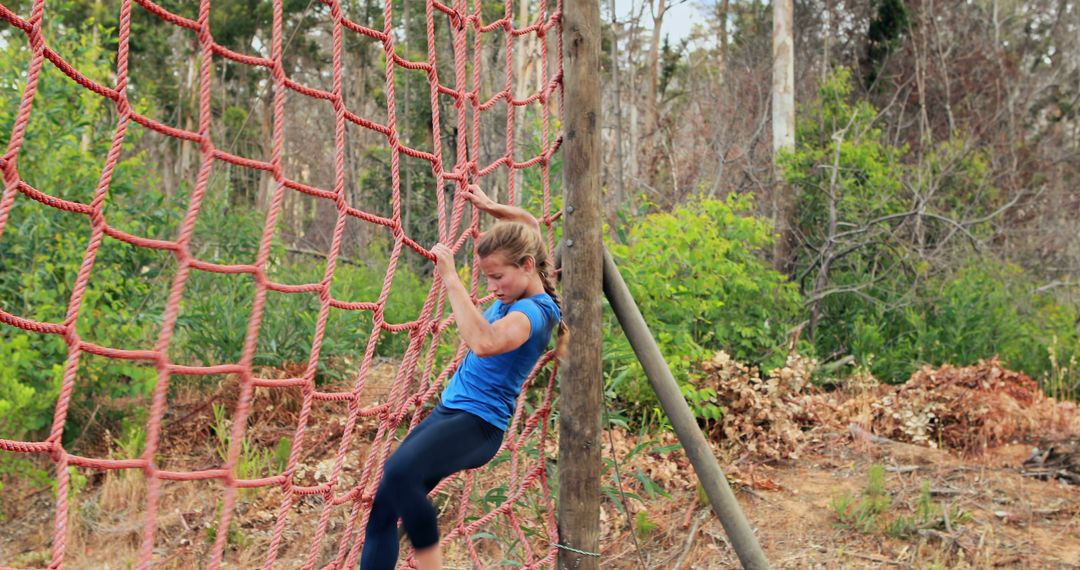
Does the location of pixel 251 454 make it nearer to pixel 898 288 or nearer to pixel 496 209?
pixel 496 209

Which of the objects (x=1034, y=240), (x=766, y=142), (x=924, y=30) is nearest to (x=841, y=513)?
(x=766, y=142)

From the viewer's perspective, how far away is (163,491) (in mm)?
3846

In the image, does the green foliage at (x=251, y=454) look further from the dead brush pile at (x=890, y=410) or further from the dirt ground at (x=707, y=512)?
the dead brush pile at (x=890, y=410)

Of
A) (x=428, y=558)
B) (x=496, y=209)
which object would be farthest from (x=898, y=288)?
(x=428, y=558)

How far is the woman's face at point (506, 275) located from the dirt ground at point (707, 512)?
0.87 m

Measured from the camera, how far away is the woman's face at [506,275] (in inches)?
86.6

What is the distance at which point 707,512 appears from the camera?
3.38 meters

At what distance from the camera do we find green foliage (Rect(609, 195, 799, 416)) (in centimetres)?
394

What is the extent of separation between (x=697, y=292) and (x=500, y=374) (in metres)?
2.17

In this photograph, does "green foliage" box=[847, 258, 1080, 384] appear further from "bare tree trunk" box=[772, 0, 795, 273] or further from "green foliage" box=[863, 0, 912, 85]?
"green foliage" box=[863, 0, 912, 85]

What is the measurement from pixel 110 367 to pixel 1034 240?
9.56 m

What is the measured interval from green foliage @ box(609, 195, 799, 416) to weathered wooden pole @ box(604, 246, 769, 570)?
1172 mm

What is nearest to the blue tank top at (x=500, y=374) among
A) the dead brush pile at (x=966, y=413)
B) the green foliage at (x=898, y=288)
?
the dead brush pile at (x=966, y=413)

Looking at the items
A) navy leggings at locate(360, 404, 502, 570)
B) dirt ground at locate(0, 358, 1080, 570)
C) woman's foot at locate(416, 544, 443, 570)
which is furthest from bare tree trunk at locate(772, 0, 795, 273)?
woman's foot at locate(416, 544, 443, 570)
